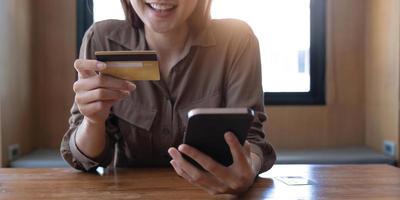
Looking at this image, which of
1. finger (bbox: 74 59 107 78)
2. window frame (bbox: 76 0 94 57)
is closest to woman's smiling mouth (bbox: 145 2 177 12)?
finger (bbox: 74 59 107 78)

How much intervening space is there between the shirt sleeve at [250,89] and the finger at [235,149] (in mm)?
279

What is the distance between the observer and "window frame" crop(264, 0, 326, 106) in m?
2.79

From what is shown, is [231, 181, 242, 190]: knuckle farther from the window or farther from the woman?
the window

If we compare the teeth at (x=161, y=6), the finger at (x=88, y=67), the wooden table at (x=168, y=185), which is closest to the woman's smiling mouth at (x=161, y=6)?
the teeth at (x=161, y=6)

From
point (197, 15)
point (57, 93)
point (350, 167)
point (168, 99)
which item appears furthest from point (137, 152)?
point (57, 93)

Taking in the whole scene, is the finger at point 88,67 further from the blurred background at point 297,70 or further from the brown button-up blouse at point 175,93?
the blurred background at point 297,70

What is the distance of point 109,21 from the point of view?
1.24 m

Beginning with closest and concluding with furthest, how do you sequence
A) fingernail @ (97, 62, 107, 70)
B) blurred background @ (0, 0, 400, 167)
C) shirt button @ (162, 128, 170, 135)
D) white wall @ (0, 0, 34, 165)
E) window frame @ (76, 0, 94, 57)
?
fingernail @ (97, 62, 107, 70) → shirt button @ (162, 128, 170, 135) → white wall @ (0, 0, 34, 165) → blurred background @ (0, 0, 400, 167) → window frame @ (76, 0, 94, 57)

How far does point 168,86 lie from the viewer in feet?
3.86

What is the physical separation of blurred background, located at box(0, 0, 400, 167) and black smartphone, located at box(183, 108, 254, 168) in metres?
1.82

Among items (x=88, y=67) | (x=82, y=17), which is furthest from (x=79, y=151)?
(x=82, y=17)

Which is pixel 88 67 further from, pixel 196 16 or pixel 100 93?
pixel 196 16

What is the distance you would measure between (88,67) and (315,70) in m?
2.17

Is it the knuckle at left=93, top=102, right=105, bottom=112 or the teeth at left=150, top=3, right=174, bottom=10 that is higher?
the teeth at left=150, top=3, right=174, bottom=10
